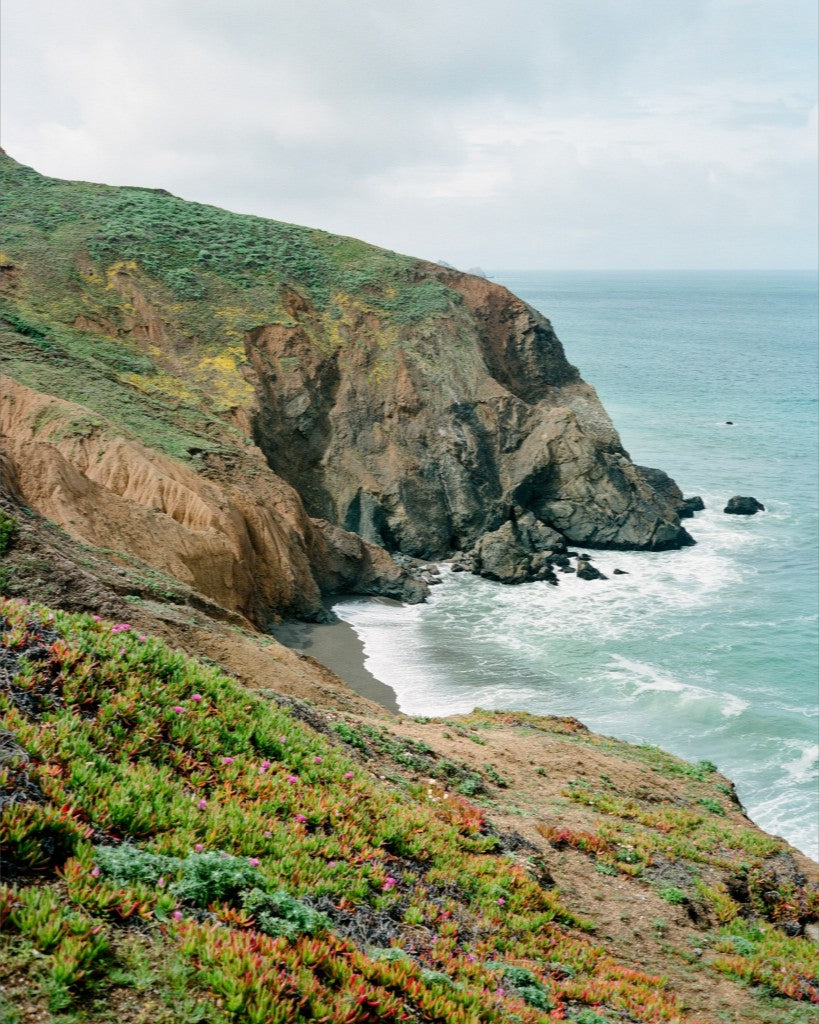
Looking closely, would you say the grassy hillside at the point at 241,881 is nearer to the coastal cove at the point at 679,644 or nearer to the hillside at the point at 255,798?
the hillside at the point at 255,798

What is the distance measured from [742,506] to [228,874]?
52437mm

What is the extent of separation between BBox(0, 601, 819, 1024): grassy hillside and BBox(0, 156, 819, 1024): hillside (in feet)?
0.09

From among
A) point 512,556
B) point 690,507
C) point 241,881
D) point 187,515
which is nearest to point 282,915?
point 241,881

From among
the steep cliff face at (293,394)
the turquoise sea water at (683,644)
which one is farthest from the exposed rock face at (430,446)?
the turquoise sea water at (683,644)

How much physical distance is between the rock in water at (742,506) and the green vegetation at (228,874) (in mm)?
47002

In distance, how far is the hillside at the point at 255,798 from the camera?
5738 millimetres

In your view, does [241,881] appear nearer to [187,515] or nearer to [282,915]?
[282,915]

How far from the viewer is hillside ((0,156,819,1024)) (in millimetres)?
5738

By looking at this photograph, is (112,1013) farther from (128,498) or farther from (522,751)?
(128,498)

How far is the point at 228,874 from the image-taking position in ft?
21.2

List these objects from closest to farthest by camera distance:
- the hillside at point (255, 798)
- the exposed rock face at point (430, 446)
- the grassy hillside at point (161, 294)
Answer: the hillside at point (255, 798)
the grassy hillside at point (161, 294)
the exposed rock face at point (430, 446)

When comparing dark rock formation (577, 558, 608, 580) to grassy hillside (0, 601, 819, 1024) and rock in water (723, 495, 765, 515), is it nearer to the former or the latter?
rock in water (723, 495, 765, 515)

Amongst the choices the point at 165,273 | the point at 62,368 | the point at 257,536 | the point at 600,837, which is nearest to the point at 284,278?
the point at 165,273

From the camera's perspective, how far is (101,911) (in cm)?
566
